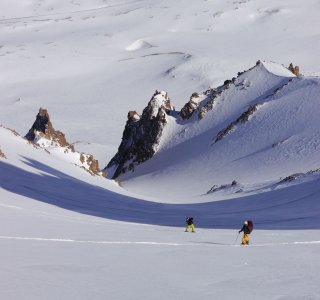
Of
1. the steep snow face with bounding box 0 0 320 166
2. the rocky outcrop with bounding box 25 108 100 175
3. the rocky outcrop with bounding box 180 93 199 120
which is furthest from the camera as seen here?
the steep snow face with bounding box 0 0 320 166

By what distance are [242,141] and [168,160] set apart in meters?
8.15

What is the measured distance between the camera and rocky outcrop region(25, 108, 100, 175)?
171 feet

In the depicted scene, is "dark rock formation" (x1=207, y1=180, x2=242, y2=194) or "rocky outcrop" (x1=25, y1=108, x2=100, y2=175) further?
"rocky outcrop" (x1=25, y1=108, x2=100, y2=175)

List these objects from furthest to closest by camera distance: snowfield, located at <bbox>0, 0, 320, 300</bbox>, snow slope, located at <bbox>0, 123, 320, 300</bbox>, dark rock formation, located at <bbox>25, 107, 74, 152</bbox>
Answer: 1. dark rock formation, located at <bbox>25, 107, 74, 152</bbox>
2. snowfield, located at <bbox>0, 0, 320, 300</bbox>
3. snow slope, located at <bbox>0, 123, 320, 300</bbox>

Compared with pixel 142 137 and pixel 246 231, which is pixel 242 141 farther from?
pixel 246 231

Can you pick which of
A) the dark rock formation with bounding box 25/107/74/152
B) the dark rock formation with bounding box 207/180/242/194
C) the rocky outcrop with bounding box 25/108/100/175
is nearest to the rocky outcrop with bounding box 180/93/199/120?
the dark rock formation with bounding box 25/107/74/152

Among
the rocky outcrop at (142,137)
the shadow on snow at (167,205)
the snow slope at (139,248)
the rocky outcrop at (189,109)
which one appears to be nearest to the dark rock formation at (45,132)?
the rocky outcrop at (142,137)

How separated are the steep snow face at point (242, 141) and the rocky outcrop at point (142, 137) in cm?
97

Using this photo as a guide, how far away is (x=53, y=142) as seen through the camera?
5547 cm

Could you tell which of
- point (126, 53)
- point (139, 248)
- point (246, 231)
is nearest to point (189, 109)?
point (246, 231)

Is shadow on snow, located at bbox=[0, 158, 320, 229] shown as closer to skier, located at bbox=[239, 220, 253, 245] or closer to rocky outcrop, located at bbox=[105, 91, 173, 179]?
skier, located at bbox=[239, 220, 253, 245]

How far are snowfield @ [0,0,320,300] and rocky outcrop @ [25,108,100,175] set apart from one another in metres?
1.03

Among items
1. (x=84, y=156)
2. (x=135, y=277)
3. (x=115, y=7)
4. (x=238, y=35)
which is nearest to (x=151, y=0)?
(x=115, y=7)

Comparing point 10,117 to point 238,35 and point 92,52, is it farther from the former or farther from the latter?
point 238,35
